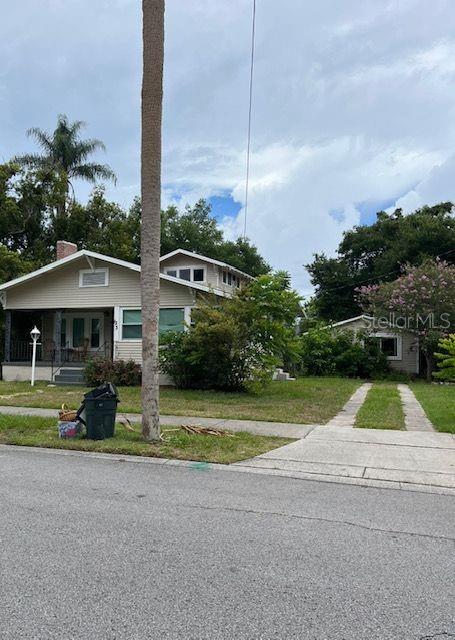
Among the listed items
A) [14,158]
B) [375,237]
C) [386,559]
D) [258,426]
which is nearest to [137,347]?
[258,426]

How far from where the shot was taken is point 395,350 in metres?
30.4

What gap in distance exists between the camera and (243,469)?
24.7ft

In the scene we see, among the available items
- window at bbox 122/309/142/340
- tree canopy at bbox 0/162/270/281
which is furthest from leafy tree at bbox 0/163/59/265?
window at bbox 122/309/142/340

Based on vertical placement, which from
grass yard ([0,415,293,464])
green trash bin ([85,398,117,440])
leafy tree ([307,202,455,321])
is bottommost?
grass yard ([0,415,293,464])

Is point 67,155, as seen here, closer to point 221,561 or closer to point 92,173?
point 92,173

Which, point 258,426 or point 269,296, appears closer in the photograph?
point 258,426

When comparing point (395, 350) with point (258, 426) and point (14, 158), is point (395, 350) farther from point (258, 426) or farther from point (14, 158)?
point (14, 158)

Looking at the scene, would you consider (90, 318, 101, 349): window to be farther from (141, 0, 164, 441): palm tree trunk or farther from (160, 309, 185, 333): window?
(141, 0, 164, 441): palm tree trunk

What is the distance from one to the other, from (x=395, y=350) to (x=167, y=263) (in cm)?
1382

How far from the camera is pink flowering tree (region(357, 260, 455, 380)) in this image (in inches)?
990

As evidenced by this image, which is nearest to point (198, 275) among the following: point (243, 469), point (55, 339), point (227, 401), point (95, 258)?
point (95, 258)

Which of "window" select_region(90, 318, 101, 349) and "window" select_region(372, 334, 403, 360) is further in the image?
"window" select_region(372, 334, 403, 360)

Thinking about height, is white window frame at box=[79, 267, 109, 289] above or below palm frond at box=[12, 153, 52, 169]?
below

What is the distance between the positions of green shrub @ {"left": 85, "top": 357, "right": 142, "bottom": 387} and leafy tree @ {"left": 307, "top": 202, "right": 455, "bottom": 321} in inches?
956
